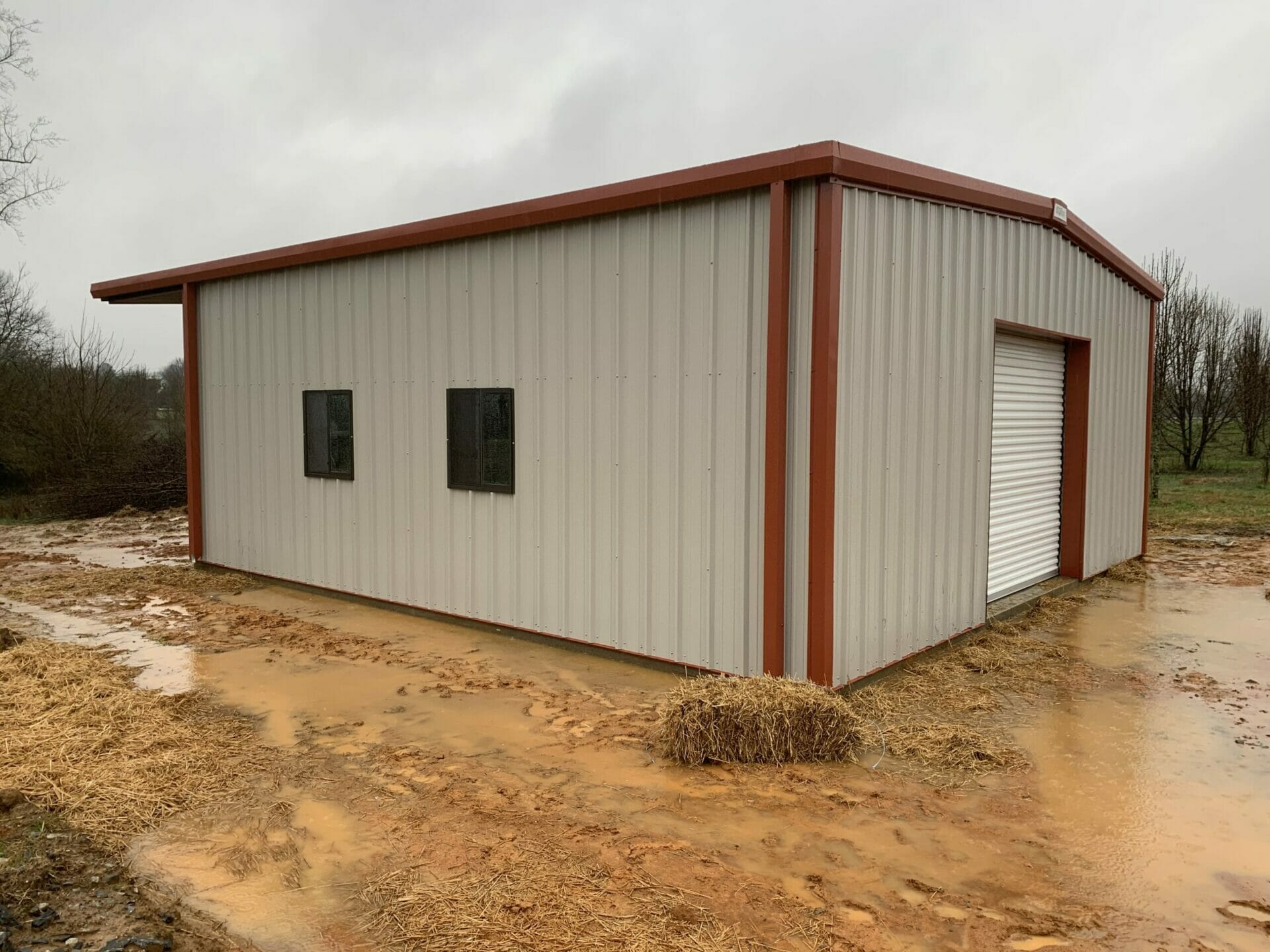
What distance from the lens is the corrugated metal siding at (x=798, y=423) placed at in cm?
532

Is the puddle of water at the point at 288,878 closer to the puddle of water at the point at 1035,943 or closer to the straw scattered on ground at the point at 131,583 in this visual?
the puddle of water at the point at 1035,943

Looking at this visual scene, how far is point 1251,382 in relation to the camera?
21312mm

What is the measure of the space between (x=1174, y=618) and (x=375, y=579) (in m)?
6.99

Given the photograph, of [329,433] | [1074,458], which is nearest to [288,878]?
[329,433]

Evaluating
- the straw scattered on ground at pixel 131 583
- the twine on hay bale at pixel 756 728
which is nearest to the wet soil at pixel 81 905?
the twine on hay bale at pixel 756 728

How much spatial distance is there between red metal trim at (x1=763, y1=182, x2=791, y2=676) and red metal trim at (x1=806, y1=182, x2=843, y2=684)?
0.17 m

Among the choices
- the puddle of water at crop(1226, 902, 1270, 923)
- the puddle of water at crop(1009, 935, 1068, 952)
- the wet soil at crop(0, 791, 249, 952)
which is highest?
the puddle of water at crop(1009, 935, 1068, 952)

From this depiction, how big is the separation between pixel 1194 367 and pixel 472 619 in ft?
66.7

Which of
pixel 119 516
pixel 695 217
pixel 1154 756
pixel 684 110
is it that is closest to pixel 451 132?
pixel 684 110

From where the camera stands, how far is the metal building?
17.8ft

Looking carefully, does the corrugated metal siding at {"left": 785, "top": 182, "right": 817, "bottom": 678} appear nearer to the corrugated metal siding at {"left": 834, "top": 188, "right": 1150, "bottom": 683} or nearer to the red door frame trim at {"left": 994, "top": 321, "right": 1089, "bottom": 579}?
the corrugated metal siding at {"left": 834, "top": 188, "right": 1150, "bottom": 683}

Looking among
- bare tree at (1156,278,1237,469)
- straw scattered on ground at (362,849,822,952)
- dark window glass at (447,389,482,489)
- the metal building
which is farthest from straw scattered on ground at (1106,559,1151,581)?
bare tree at (1156,278,1237,469)

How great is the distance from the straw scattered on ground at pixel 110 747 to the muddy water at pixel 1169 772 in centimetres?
375

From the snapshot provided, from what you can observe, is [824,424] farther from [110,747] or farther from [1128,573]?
[1128,573]
